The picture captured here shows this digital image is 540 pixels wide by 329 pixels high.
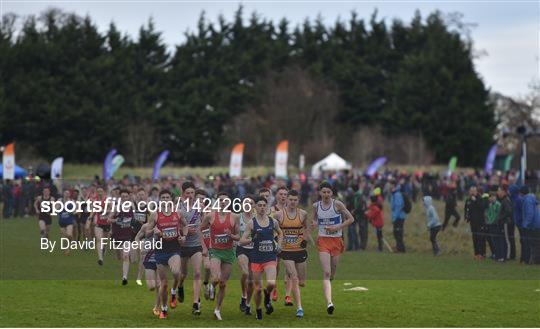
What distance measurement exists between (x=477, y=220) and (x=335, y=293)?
10.6 m

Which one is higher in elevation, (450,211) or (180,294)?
(450,211)

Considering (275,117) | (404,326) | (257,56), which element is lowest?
(404,326)

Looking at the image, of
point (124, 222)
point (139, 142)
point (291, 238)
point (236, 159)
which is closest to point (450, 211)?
point (124, 222)

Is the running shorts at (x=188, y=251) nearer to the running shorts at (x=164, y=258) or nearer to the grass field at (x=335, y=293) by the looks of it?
the running shorts at (x=164, y=258)

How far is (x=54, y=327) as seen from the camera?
661 inches

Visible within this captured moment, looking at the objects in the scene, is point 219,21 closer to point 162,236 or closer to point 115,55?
point 115,55

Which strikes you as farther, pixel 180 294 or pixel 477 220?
pixel 477 220

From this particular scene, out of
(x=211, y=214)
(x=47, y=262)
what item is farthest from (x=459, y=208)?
(x=211, y=214)

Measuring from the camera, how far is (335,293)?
23.1 meters

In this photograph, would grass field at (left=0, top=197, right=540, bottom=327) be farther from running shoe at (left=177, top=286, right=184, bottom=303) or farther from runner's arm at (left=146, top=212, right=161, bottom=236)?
runner's arm at (left=146, top=212, right=161, bottom=236)

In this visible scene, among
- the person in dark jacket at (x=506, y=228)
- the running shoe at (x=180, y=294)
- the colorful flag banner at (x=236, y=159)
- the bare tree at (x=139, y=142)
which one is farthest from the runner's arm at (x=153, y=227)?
the bare tree at (x=139, y=142)

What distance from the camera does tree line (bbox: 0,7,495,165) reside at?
79.3 meters

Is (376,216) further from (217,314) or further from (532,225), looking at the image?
(217,314)

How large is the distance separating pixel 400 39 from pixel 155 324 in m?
86.2
